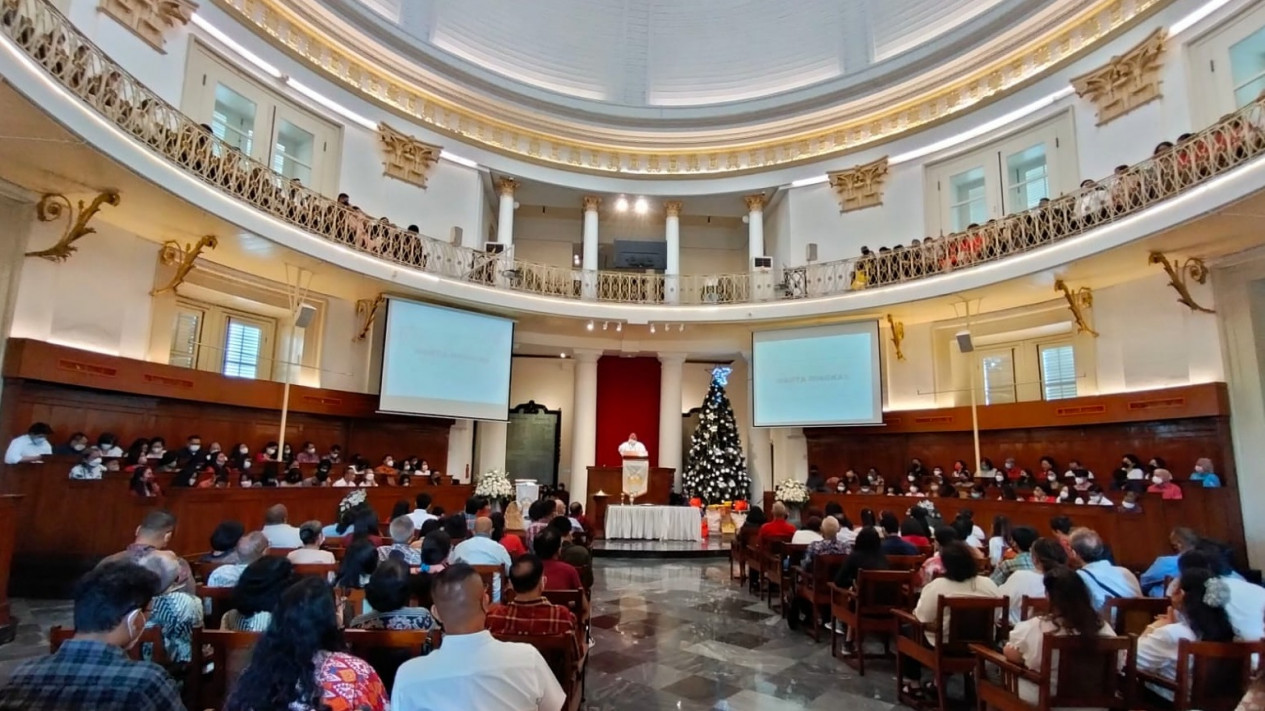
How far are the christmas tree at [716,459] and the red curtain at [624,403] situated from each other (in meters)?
2.31

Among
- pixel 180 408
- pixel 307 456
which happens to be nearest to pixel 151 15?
pixel 180 408

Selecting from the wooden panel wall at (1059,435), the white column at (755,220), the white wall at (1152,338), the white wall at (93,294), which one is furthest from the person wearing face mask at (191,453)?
the white wall at (1152,338)


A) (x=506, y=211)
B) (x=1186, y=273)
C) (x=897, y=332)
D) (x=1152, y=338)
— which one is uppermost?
(x=506, y=211)

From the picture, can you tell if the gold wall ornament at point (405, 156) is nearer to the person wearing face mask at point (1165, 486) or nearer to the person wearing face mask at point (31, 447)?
the person wearing face mask at point (31, 447)

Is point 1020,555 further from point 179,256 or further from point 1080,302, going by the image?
point 179,256

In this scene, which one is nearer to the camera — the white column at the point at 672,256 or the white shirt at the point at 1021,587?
the white shirt at the point at 1021,587

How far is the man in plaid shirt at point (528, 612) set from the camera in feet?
10.9

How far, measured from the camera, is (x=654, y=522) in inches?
459

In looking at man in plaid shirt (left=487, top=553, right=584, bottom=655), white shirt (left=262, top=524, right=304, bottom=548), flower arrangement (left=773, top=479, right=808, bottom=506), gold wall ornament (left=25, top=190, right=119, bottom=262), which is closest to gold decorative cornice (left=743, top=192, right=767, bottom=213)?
flower arrangement (left=773, top=479, right=808, bottom=506)

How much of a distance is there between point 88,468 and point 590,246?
413 inches

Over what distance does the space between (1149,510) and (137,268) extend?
46.1 feet

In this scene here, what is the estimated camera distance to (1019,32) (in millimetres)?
11555

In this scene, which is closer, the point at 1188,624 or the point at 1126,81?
the point at 1188,624

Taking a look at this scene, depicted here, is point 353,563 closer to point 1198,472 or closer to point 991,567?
point 991,567
